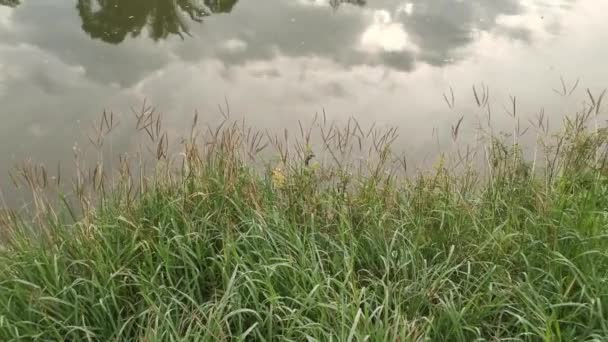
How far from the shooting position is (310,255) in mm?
2539

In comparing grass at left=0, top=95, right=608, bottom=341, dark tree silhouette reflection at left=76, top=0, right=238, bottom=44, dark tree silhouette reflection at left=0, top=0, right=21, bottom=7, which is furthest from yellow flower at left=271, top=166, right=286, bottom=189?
dark tree silhouette reflection at left=0, top=0, right=21, bottom=7

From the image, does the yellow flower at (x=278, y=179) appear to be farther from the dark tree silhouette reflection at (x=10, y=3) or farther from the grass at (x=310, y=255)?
the dark tree silhouette reflection at (x=10, y=3)

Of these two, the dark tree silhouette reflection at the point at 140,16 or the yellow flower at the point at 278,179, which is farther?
the dark tree silhouette reflection at the point at 140,16

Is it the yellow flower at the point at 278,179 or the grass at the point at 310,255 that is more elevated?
the yellow flower at the point at 278,179

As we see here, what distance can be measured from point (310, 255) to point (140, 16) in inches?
166

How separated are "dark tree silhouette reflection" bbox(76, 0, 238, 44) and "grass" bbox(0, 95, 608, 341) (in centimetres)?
310

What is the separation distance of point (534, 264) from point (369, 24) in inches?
162

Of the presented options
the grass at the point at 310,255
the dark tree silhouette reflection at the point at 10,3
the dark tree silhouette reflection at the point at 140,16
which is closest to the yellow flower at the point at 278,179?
the grass at the point at 310,255

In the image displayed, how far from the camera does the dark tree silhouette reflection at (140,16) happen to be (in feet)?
18.5

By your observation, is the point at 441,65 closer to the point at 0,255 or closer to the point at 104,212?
the point at 104,212

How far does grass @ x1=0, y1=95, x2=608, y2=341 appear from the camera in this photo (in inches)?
86.0


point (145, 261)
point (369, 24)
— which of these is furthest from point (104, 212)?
point (369, 24)

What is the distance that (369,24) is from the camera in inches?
240

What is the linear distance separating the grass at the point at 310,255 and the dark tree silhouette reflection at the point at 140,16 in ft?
10.2
